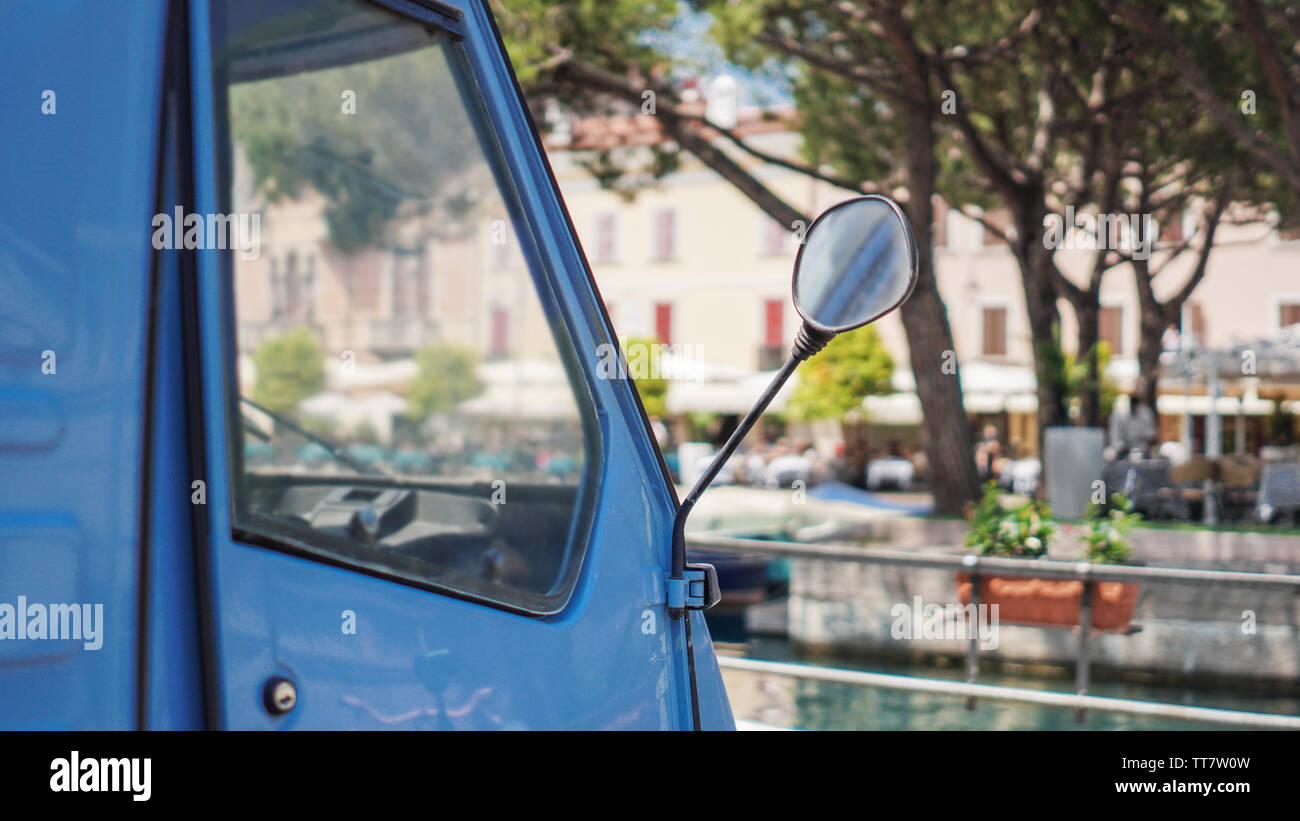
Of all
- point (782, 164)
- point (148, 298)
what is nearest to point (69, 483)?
point (148, 298)

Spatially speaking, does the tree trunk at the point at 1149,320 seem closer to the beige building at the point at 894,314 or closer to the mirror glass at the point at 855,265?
the beige building at the point at 894,314

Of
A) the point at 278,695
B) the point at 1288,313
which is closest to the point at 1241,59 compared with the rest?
the point at 278,695

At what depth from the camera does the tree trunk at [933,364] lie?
39.4 ft

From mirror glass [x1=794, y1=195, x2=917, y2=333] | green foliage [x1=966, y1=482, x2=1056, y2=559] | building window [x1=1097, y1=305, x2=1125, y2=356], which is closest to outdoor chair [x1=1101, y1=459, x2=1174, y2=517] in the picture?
green foliage [x1=966, y1=482, x2=1056, y2=559]

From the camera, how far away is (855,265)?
191 cm

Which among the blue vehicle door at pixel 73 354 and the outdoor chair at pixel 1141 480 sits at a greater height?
the blue vehicle door at pixel 73 354

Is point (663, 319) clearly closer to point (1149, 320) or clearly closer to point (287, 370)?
point (1149, 320)

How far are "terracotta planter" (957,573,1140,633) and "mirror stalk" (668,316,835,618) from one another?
5022 millimetres

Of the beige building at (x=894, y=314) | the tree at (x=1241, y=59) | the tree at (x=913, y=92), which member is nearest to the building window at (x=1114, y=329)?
the beige building at (x=894, y=314)

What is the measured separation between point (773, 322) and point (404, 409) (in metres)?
38.0

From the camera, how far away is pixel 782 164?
1278cm

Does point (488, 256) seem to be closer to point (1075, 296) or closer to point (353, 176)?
point (353, 176)

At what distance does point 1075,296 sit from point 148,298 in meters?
17.7

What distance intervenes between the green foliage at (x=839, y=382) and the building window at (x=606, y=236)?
13662mm
